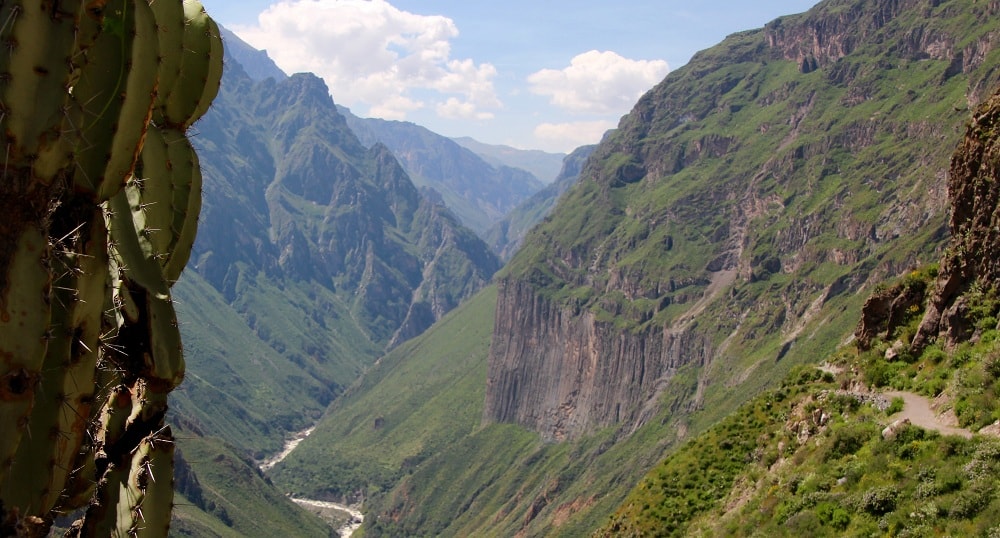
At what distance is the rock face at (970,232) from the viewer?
2778 centimetres

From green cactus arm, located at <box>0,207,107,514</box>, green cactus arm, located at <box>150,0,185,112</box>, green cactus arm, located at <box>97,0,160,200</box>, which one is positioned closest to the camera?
green cactus arm, located at <box>0,207,107,514</box>

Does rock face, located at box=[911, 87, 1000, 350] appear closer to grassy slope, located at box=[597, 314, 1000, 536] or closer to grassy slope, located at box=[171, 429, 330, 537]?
grassy slope, located at box=[597, 314, 1000, 536]

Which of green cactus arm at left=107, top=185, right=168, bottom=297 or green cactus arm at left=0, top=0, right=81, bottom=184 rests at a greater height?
green cactus arm at left=0, top=0, right=81, bottom=184

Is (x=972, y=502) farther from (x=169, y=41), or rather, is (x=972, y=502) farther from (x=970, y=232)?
(x=169, y=41)

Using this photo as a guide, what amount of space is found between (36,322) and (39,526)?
219 centimetres

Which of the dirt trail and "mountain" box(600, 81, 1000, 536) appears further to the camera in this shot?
the dirt trail

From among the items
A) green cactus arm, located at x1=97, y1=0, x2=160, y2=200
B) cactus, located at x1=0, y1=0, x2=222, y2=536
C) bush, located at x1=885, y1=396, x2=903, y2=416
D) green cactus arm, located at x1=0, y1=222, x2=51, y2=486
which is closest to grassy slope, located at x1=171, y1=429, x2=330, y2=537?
bush, located at x1=885, y1=396, x2=903, y2=416

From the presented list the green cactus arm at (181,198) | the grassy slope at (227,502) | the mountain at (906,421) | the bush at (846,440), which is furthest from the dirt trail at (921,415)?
the grassy slope at (227,502)

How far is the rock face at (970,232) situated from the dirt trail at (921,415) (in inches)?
93.8

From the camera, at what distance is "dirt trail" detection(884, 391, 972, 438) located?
955 inches

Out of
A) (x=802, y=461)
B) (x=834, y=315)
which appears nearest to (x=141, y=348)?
(x=802, y=461)

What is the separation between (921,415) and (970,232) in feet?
21.5

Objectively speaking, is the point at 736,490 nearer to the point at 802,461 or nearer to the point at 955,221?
the point at 802,461

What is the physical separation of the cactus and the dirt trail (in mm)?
20827
